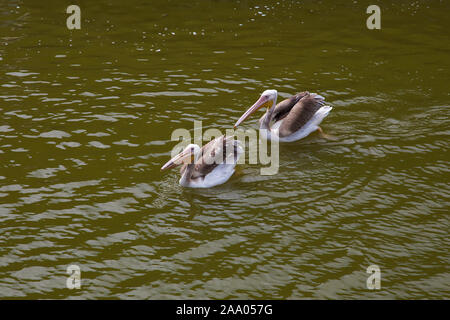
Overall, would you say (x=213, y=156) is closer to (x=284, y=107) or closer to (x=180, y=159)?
(x=180, y=159)

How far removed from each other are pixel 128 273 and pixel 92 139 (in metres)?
3.69

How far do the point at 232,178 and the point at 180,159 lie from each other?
88 centimetres

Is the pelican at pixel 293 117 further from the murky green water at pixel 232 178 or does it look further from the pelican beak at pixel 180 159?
the pelican beak at pixel 180 159

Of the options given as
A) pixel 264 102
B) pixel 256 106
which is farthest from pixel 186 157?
pixel 264 102

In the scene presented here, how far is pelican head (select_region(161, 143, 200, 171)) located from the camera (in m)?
9.41

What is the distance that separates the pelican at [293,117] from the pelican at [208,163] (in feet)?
3.13

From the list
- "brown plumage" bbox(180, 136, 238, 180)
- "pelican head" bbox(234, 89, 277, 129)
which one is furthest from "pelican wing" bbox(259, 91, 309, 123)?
"brown plumage" bbox(180, 136, 238, 180)

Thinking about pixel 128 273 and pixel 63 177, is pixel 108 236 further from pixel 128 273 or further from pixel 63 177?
pixel 63 177

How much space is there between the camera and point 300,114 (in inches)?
425

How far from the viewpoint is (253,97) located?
12211mm

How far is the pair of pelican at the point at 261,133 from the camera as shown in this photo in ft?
31.1

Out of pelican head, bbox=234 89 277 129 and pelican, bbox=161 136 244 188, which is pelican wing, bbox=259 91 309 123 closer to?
pelican head, bbox=234 89 277 129

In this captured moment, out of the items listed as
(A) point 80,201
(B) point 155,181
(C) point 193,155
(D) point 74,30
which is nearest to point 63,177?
(A) point 80,201
